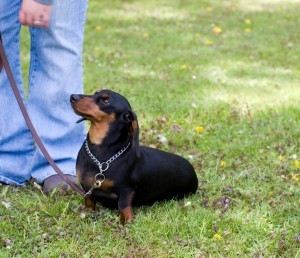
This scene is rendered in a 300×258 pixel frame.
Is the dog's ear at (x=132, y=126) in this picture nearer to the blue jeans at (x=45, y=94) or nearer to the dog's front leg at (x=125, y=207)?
the dog's front leg at (x=125, y=207)

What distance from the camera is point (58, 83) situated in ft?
12.4

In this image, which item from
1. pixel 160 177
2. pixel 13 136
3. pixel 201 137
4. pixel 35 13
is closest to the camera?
pixel 35 13

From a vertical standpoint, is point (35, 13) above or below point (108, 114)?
above

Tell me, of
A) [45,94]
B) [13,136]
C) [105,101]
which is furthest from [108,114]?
[13,136]

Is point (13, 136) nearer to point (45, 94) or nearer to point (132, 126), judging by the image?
point (45, 94)

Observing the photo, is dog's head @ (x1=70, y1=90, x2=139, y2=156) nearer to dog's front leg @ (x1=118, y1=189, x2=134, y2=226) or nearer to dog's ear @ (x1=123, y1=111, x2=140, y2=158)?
dog's ear @ (x1=123, y1=111, x2=140, y2=158)

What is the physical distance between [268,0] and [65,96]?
8.15 metres

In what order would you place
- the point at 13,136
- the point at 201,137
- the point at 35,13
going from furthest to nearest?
the point at 201,137 → the point at 13,136 → the point at 35,13

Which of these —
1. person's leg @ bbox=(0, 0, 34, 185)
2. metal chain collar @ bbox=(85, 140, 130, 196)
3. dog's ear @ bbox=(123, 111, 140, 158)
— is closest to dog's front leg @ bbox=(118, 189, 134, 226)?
metal chain collar @ bbox=(85, 140, 130, 196)

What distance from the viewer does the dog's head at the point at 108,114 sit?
10.8 feet

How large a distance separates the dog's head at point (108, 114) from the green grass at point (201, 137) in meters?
0.49

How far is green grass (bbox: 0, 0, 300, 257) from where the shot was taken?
10.5 ft

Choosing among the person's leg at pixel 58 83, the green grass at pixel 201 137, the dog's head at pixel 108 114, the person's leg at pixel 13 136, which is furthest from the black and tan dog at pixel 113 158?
the person's leg at pixel 13 136

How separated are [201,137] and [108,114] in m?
1.61
